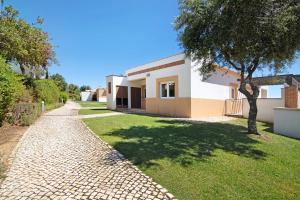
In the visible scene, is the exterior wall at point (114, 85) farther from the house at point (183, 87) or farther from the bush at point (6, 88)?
the bush at point (6, 88)

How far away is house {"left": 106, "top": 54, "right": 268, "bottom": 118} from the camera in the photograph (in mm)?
16906

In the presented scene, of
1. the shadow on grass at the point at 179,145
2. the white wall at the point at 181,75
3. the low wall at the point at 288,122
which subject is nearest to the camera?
the shadow on grass at the point at 179,145

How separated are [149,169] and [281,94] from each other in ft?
46.5

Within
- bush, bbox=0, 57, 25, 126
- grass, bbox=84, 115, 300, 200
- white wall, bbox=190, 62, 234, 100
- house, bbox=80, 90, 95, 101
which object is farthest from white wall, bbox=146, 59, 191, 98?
house, bbox=80, 90, 95, 101

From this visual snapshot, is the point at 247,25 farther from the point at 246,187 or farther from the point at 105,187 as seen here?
the point at 105,187

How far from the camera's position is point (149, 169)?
5680 mm

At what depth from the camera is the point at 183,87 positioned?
1716 cm

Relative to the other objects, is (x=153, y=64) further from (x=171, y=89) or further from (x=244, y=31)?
(x=244, y=31)

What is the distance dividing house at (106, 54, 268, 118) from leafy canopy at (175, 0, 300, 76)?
3706 mm

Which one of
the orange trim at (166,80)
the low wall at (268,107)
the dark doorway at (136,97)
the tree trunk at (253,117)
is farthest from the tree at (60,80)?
the tree trunk at (253,117)

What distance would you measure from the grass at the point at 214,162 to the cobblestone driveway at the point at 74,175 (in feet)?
Result: 1.58

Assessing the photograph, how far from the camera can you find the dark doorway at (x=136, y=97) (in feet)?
84.9

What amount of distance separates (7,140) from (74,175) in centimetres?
497

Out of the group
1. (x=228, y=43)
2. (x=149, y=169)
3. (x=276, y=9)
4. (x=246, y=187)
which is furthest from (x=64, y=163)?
(x=276, y=9)
